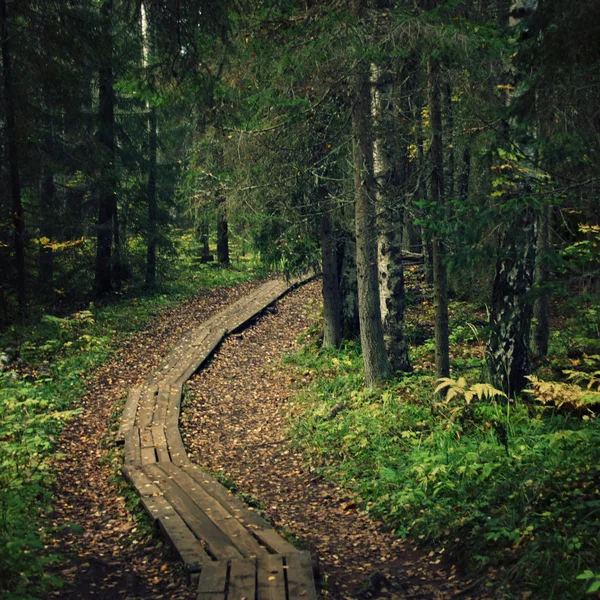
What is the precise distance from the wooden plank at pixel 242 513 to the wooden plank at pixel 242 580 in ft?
1.46

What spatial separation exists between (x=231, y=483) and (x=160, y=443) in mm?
1895

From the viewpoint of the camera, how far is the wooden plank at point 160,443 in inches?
376

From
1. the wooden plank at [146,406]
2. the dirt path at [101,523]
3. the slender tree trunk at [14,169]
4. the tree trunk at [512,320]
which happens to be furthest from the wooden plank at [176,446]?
the slender tree trunk at [14,169]

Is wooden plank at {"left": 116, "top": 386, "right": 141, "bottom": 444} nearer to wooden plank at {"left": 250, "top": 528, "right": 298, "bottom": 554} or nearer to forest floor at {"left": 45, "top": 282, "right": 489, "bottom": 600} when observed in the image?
forest floor at {"left": 45, "top": 282, "right": 489, "bottom": 600}

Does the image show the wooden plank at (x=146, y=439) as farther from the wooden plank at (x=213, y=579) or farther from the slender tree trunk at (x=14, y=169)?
the slender tree trunk at (x=14, y=169)

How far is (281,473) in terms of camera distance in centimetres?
948

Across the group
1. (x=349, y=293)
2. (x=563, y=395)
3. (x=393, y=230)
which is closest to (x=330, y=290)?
(x=349, y=293)

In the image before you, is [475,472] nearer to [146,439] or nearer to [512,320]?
[512,320]

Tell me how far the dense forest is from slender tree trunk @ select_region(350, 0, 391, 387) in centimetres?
4

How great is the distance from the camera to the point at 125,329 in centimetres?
1795

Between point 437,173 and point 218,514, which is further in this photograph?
point 437,173

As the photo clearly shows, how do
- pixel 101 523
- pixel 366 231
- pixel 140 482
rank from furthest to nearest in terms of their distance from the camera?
pixel 366 231, pixel 140 482, pixel 101 523

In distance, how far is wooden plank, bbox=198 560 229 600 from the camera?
5.27 meters

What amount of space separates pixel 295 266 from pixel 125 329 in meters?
6.00
